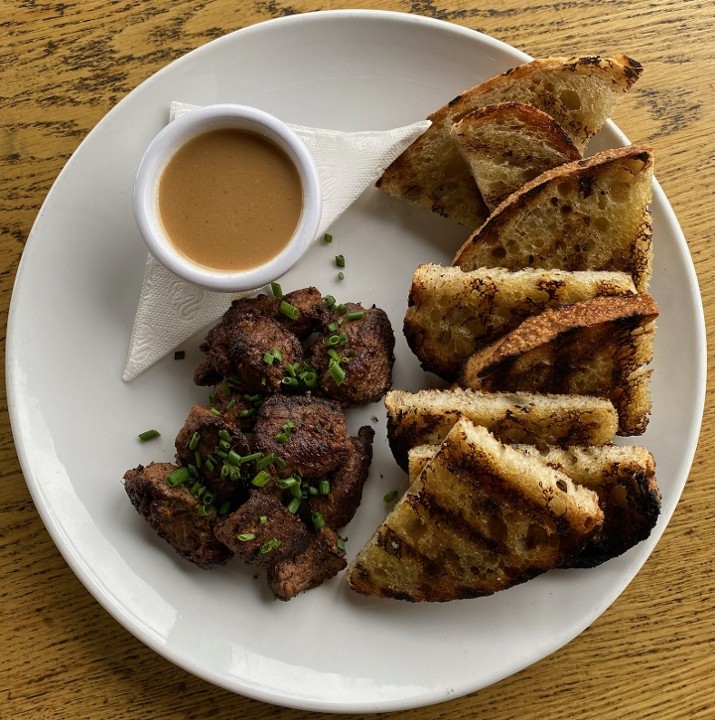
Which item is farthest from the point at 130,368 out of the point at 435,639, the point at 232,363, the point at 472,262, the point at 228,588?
the point at 435,639

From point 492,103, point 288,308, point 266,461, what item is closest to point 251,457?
point 266,461

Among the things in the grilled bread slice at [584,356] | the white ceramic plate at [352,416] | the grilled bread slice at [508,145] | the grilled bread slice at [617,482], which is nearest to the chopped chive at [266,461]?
the white ceramic plate at [352,416]

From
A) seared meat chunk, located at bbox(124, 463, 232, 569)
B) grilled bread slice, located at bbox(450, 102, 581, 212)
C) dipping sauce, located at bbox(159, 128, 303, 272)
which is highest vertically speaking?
grilled bread slice, located at bbox(450, 102, 581, 212)

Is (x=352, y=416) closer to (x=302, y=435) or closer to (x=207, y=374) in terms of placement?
(x=302, y=435)

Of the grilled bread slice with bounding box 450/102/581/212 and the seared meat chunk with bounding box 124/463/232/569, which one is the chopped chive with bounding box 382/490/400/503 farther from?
the grilled bread slice with bounding box 450/102/581/212

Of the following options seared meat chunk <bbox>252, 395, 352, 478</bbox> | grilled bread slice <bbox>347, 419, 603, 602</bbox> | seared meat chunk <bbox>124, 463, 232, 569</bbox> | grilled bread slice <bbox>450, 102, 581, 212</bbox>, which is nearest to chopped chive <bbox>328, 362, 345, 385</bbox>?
seared meat chunk <bbox>252, 395, 352, 478</bbox>

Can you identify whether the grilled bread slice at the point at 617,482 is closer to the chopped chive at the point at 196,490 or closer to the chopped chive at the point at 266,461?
the chopped chive at the point at 266,461

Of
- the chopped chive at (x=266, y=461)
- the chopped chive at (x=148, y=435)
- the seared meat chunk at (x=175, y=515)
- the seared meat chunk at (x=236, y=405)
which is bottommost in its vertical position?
the seared meat chunk at (x=175, y=515)
